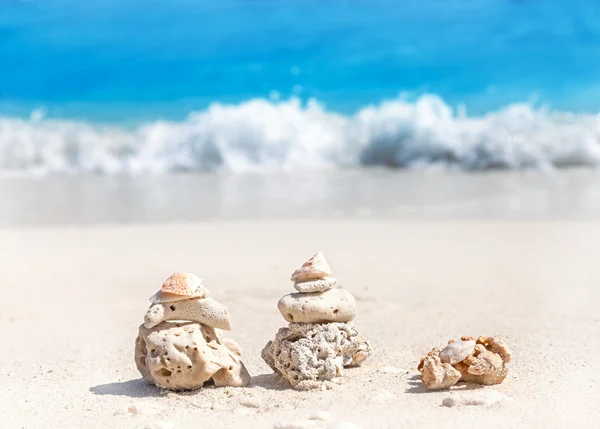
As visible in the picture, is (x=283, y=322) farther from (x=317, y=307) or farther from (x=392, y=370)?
(x=317, y=307)

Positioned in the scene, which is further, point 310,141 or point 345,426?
point 310,141

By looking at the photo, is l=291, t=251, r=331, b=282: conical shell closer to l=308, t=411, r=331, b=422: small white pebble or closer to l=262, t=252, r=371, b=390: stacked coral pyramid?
l=262, t=252, r=371, b=390: stacked coral pyramid

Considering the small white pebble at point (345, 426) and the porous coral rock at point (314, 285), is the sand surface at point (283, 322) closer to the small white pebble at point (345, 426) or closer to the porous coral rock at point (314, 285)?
the small white pebble at point (345, 426)

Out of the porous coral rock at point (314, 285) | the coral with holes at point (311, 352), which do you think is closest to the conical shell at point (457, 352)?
the coral with holes at point (311, 352)

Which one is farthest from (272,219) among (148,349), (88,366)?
(148,349)

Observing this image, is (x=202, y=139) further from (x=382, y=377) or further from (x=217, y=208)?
(x=382, y=377)

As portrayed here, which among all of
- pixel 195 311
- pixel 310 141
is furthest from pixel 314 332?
pixel 310 141

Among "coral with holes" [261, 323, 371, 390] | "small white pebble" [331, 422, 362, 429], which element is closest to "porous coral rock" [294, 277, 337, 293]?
"coral with holes" [261, 323, 371, 390]

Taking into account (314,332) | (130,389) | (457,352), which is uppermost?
(314,332)
